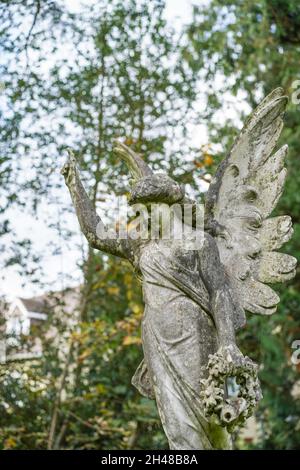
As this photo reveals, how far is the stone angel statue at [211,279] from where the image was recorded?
403cm

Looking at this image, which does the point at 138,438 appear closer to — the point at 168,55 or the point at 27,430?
the point at 27,430

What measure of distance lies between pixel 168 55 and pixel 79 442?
16.9 feet

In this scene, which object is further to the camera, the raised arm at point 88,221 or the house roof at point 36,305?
the house roof at point 36,305

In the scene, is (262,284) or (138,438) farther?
(138,438)

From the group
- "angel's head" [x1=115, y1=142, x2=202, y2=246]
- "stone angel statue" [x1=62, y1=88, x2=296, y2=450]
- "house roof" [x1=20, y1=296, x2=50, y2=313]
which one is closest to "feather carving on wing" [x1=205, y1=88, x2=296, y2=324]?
"stone angel statue" [x1=62, y1=88, x2=296, y2=450]

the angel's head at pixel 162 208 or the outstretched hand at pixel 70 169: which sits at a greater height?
the outstretched hand at pixel 70 169

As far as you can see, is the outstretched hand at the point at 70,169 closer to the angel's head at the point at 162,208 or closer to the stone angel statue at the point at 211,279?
the stone angel statue at the point at 211,279

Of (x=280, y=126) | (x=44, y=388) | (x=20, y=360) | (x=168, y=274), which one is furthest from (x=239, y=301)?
(x=44, y=388)

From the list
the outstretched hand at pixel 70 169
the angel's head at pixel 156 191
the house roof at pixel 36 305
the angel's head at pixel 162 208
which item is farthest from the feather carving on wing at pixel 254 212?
the house roof at pixel 36 305

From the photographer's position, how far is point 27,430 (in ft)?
32.4

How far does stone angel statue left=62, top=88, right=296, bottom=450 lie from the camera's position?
159 inches

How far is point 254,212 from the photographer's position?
467 centimetres

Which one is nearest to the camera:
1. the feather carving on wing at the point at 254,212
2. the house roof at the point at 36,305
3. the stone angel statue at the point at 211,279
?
the stone angel statue at the point at 211,279

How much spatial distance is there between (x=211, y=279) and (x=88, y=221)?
33.2 inches
